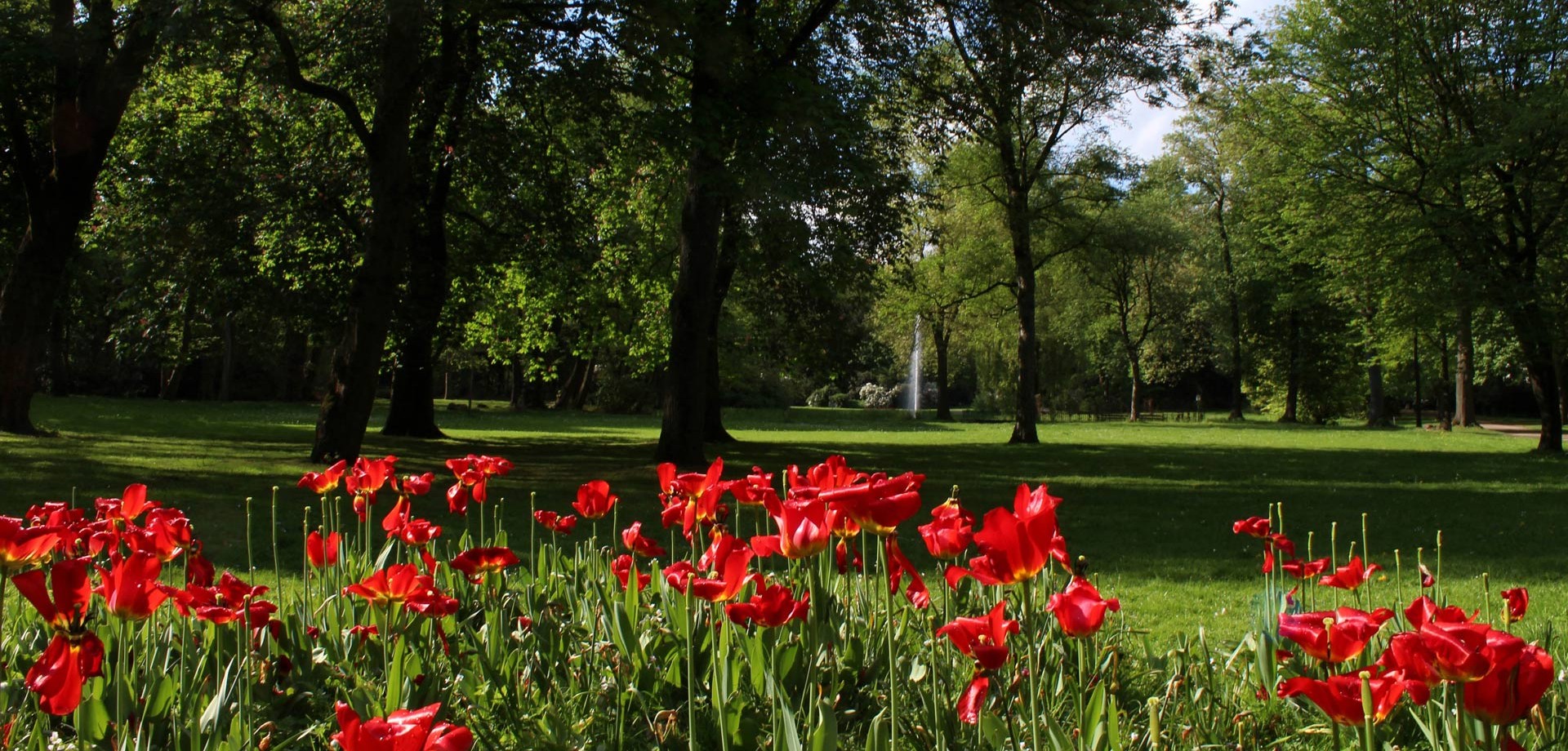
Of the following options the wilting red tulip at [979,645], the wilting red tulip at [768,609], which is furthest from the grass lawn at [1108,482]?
the wilting red tulip at [768,609]

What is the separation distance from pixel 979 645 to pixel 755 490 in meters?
1.03

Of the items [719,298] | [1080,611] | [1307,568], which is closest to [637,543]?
[1080,611]

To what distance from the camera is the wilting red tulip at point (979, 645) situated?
6.33 feet

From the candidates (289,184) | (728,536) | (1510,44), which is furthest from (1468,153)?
(728,536)

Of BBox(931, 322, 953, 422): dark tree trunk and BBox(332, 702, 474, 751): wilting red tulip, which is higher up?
BBox(931, 322, 953, 422): dark tree trunk

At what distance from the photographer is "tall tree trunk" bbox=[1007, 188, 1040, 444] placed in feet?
79.5

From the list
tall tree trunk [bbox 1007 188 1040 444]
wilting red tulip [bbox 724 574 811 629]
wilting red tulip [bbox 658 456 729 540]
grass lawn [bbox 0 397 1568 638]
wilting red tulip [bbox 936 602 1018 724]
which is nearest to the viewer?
wilting red tulip [bbox 936 602 1018 724]

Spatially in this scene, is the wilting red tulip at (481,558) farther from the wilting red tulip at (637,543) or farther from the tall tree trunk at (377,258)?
the tall tree trunk at (377,258)

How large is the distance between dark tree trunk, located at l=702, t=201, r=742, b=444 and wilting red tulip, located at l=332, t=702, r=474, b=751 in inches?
543

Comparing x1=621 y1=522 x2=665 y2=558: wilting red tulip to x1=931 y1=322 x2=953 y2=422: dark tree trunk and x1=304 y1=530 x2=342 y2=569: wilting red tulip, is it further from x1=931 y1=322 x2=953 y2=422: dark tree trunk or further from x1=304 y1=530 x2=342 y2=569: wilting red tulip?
x1=931 y1=322 x2=953 y2=422: dark tree trunk

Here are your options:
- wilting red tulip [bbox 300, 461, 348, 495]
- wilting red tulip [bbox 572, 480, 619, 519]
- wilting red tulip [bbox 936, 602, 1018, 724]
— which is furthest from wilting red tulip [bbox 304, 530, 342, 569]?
wilting red tulip [bbox 936, 602, 1018, 724]

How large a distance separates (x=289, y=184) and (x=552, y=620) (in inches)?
570

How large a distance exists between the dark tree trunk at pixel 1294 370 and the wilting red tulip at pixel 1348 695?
4352cm

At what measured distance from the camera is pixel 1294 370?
42.4 meters
